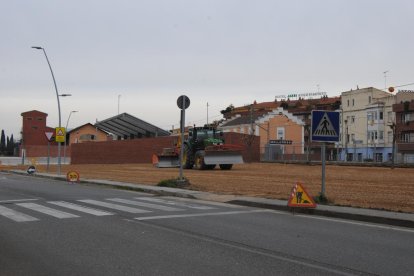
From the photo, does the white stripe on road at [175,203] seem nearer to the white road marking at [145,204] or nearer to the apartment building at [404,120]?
the white road marking at [145,204]

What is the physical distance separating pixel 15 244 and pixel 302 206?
7272 mm

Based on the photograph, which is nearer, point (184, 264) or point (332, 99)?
point (184, 264)

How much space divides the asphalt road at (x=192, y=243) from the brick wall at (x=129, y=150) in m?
52.2

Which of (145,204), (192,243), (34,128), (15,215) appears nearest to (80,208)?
(15,215)

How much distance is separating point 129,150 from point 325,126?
187ft

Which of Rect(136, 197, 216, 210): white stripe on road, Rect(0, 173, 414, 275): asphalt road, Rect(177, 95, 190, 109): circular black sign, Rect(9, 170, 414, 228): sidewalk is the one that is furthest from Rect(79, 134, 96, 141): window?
→ Rect(0, 173, 414, 275): asphalt road

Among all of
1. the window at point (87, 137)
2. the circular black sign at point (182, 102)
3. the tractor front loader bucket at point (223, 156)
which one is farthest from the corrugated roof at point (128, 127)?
the circular black sign at point (182, 102)

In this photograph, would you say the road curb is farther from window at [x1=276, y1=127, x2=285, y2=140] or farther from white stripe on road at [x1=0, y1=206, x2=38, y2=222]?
window at [x1=276, y1=127, x2=285, y2=140]

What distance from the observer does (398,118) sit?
8019 cm

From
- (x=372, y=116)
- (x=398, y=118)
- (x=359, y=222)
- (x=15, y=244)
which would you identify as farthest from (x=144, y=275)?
(x=372, y=116)

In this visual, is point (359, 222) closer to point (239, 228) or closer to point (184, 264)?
point (239, 228)

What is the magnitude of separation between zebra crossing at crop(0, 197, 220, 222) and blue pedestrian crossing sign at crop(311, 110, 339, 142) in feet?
11.8

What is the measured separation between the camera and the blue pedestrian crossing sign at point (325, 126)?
47.9 feet

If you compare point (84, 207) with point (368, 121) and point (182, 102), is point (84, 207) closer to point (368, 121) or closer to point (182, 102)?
point (182, 102)
